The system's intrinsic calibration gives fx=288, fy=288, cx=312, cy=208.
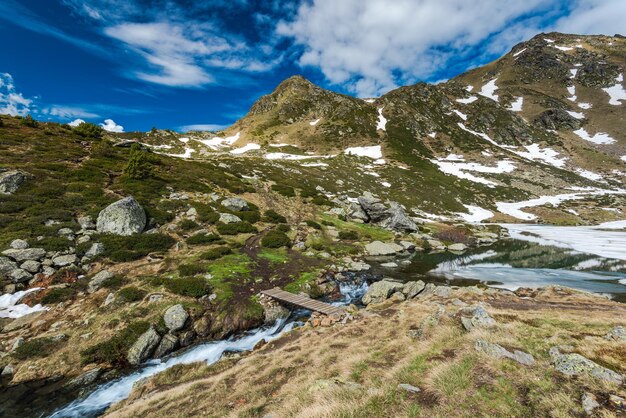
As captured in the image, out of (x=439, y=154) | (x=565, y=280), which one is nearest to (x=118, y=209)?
(x=565, y=280)

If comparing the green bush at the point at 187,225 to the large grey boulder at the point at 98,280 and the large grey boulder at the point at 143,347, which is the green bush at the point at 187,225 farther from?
the large grey boulder at the point at 143,347

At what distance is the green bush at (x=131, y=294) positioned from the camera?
1869cm

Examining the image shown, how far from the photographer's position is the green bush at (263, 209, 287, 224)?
38844 mm

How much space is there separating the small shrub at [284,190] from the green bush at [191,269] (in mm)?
28614

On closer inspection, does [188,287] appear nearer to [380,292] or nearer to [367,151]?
[380,292]

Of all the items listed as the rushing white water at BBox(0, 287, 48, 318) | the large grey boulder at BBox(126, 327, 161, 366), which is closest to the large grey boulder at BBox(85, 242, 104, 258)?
the rushing white water at BBox(0, 287, 48, 318)

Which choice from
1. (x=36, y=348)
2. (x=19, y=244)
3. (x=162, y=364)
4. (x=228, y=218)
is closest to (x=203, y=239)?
(x=228, y=218)

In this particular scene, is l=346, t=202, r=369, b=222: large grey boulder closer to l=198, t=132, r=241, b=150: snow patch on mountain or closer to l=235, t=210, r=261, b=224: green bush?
l=235, t=210, r=261, b=224: green bush

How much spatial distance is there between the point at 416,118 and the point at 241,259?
528ft

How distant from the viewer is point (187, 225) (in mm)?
30469

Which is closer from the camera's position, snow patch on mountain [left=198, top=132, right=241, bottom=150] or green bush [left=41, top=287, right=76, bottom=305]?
green bush [left=41, top=287, right=76, bottom=305]

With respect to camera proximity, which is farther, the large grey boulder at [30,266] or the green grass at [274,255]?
the green grass at [274,255]

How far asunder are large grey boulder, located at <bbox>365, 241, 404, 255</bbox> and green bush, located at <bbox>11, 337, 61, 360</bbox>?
29893 mm

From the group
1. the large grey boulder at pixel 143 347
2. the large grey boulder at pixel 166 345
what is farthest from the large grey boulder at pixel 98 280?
the large grey boulder at pixel 166 345
